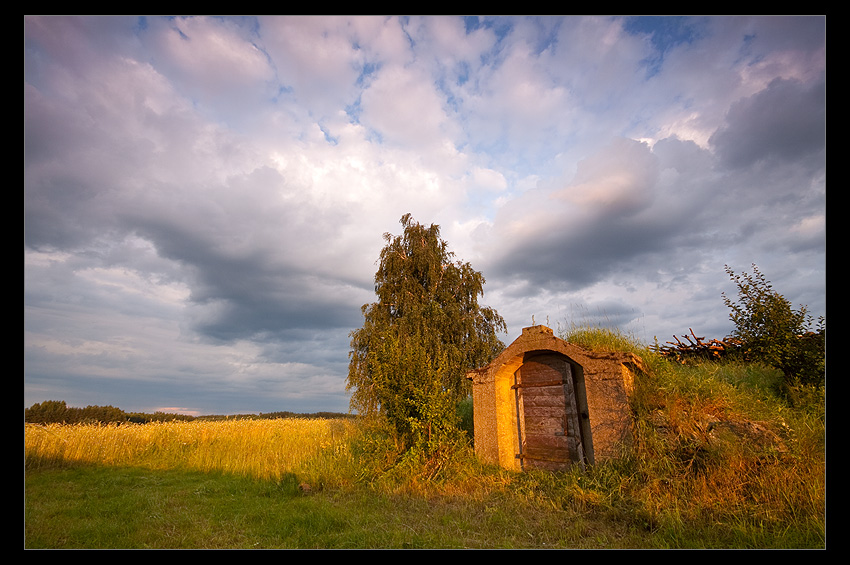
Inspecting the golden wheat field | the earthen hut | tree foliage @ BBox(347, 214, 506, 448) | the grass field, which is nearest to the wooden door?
the earthen hut

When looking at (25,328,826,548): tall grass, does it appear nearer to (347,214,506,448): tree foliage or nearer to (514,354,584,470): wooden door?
(514,354,584,470): wooden door

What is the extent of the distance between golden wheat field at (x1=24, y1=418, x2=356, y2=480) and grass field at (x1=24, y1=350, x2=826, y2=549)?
0.58 m

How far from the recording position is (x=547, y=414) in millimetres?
10648

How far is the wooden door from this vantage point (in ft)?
32.9

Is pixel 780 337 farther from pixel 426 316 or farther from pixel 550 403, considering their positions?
pixel 426 316

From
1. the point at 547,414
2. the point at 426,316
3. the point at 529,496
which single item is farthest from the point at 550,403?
the point at 426,316

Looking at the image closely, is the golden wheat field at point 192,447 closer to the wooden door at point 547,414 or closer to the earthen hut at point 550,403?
the earthen hut at point 550,403

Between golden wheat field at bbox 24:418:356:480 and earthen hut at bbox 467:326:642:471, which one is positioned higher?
earthen hut at bbox 467:326:642:471

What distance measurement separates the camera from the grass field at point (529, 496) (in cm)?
594
